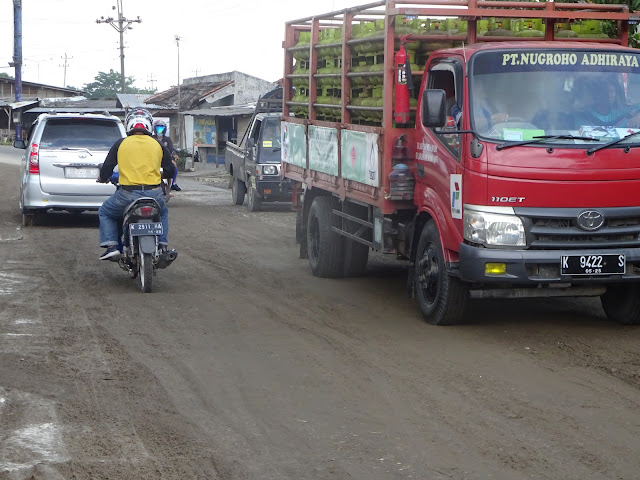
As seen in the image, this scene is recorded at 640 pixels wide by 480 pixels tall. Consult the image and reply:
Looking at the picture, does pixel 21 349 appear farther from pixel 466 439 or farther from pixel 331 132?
pixel 331 132

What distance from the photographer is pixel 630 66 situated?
8.48 metres

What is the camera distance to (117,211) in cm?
1064

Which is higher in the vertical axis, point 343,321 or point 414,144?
point 414,144

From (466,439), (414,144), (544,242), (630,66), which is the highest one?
(630,66)

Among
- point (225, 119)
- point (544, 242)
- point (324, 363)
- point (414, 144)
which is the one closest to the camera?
point (324, 363)

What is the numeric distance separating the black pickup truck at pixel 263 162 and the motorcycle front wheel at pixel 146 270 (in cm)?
956

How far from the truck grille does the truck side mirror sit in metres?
1.03

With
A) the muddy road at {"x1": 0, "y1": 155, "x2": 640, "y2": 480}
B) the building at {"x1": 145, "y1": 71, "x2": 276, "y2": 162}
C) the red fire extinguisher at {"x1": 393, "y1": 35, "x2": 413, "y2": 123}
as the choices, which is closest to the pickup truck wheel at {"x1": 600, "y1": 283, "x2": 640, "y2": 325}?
the muddy road at {"x1": 0, "y1": 155, "x2": 640, "y2": 480}

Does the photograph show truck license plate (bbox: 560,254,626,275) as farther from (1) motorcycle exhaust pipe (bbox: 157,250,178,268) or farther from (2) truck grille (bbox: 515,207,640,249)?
(1) motorcycle exhaust pipe (bbox: 157,250,178,268)

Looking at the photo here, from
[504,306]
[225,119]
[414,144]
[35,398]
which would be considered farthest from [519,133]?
[225,119]

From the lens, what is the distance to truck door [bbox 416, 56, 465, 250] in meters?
8.16

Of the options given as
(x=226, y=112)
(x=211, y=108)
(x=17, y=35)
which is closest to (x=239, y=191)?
(x=226, y=112)

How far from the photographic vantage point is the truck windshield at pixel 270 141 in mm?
20641

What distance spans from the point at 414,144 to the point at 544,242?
6.30 ft
